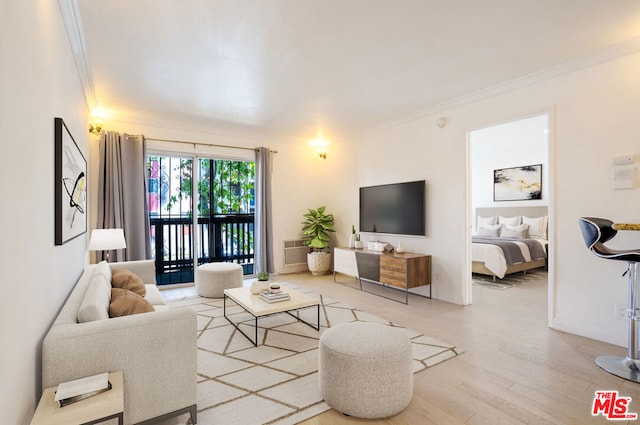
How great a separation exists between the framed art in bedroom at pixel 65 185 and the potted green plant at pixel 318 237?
3878 millimetres

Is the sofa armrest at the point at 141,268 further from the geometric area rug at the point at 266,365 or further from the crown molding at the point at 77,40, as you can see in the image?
the crown molding at the point at 77,40

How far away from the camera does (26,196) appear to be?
1343 millimetres

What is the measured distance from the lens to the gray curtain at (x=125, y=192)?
4.42 metres

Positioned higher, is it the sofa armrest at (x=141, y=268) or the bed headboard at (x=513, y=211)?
the bed headboard at (x=513, y=211)

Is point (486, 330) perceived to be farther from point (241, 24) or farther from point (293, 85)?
Result: point (241, 24)

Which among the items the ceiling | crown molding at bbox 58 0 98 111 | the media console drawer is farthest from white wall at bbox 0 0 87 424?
the media console drawer

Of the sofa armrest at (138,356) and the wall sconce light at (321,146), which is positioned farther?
the wall sconce light at (321,146)

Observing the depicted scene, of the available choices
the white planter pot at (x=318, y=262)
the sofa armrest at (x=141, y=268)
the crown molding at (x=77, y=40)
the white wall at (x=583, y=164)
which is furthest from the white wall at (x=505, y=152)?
the crown molding at (x=77, y=40)

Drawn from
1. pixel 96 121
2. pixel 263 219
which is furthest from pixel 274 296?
pixel 96 121

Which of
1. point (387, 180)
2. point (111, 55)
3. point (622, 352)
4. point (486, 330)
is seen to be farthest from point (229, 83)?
point (622, 352)

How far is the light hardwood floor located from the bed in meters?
1.58

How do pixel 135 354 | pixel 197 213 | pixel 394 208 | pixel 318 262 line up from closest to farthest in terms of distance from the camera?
pixel 135 354 < pixel 394 208 < pixel 197 213 < pixel 318 262

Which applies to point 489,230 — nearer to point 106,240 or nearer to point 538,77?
point 538,77

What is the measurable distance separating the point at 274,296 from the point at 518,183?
259 inches
